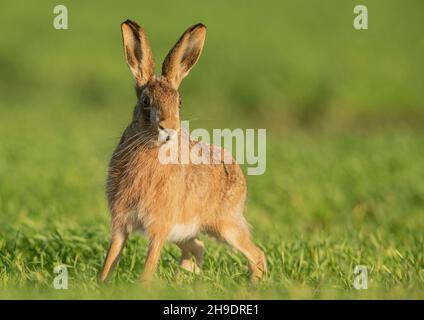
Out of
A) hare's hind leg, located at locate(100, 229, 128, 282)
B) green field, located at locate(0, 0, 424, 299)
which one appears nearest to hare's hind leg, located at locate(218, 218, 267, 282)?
green field, located at locate(0, 0, 424, 299)

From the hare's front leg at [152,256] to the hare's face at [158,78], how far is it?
0.63 meters

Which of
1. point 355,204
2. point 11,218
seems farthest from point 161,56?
point 11,218

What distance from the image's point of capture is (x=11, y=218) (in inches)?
337

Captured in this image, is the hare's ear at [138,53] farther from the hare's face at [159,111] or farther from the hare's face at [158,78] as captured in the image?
the hare's face at [159,111]

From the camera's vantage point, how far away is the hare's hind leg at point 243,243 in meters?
6.35

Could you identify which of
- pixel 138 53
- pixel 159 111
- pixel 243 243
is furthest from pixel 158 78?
pixel 243 243

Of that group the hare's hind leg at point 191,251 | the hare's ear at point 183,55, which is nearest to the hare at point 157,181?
the hare's ear at point 183,55

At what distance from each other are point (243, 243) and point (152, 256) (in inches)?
32.1

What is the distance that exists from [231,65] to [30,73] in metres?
4.48

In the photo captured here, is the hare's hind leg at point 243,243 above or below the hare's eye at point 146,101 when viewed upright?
below

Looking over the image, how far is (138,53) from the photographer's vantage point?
613 centimetres

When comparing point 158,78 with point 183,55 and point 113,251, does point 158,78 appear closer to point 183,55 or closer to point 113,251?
point 183,55

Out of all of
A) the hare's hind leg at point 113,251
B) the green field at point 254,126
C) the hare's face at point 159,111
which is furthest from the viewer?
the green field at point 254,126
